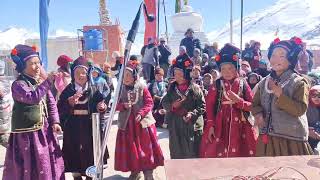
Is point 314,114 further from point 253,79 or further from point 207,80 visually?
point 207,80

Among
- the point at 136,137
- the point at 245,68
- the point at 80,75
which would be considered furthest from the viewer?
the point at 245,68

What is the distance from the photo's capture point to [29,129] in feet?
13.0

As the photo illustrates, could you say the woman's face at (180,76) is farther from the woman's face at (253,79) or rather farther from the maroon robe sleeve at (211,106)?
the woman's face at (253,79)

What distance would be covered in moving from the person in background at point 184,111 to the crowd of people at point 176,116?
13 millimetres

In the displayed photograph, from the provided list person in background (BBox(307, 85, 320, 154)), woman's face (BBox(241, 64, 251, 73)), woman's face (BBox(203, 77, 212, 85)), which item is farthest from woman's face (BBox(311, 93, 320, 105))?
woman's face (BBox(241, 64, 251, 73))

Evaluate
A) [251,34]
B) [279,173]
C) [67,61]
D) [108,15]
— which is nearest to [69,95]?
[67,61]

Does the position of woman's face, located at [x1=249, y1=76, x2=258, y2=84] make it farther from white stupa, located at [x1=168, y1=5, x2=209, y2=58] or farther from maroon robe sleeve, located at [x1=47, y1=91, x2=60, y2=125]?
white stupa, located at [x1=168, y1=5, x2=209, y2=58]

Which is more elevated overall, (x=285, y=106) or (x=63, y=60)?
(x=63, y=60)

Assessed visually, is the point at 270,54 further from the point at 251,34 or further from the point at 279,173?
the point at 251,34

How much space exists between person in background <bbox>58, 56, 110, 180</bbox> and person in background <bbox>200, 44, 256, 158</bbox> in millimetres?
1355

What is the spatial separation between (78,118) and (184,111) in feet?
4.39

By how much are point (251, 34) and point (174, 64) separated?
290 ft

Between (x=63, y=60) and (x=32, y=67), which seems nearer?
(x=32, y=67)

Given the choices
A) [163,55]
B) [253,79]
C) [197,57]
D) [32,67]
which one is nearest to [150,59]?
[163,55]
